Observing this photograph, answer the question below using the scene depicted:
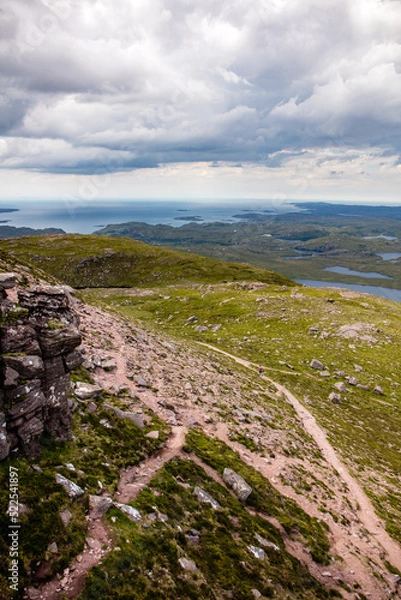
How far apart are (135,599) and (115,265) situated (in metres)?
142

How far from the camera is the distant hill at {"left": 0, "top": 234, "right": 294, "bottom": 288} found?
13312 cm

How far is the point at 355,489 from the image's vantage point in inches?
952

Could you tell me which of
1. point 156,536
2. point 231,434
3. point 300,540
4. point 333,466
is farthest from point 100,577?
point 333,466

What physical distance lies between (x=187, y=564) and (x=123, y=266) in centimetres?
13903

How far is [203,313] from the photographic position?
75500 millimetres

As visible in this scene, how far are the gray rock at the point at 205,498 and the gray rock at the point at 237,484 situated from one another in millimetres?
2173

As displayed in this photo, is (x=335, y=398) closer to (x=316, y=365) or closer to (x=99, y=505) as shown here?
(x=316, y=365)

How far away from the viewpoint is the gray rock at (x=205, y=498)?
1677 centimetres

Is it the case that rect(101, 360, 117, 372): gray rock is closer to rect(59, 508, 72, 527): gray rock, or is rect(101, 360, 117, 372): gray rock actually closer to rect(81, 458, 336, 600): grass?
rect(81, 458, 336, 600): grass

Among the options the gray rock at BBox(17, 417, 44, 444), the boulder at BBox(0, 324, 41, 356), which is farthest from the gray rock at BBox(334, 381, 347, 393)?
the boulder at BBox(0, 324, 41, 356)

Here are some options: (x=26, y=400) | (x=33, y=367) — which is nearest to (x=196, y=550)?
(x=26, y=400)

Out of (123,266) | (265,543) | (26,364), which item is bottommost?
(265,543)

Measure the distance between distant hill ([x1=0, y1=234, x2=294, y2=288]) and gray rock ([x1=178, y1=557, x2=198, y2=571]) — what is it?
4499 inches

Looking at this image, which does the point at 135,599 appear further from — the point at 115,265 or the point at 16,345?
the point at 115,265
